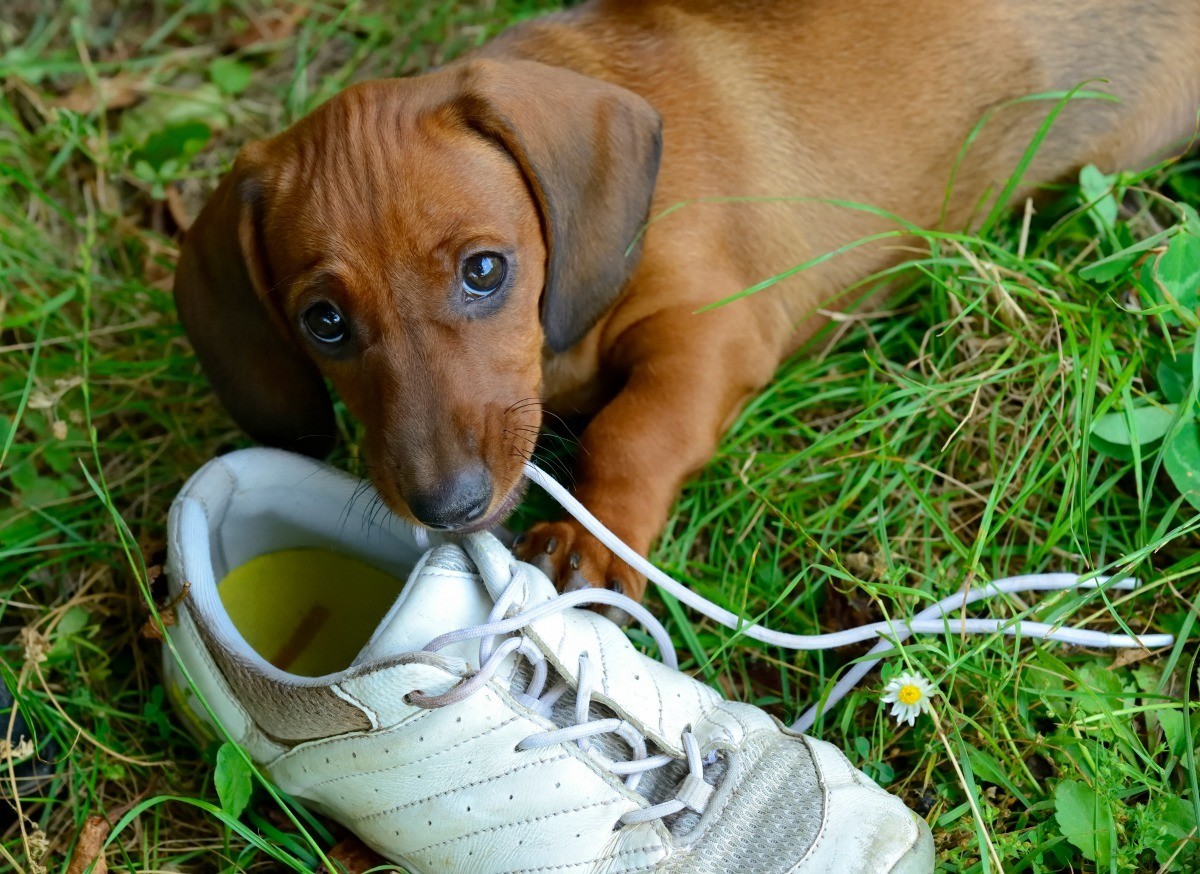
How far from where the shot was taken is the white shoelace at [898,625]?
238cm

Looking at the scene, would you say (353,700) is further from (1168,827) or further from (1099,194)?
(1099,194)

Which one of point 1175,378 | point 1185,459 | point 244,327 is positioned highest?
point 244,327

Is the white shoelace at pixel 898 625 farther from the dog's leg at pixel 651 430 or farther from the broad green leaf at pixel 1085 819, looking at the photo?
the broad green leaf at pixel 1085 819

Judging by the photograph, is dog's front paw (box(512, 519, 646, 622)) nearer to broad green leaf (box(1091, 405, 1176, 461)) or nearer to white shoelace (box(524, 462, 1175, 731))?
white shoelace (box(524, 462, 1175, 731))

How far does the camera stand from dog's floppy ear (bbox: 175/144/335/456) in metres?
2.48

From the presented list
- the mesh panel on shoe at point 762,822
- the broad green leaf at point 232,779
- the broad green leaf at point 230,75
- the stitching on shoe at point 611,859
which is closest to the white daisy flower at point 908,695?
the mesh panel on shoe at point 762,822

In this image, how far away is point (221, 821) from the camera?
8.24 feet

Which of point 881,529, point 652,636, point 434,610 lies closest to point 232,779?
point 434,610

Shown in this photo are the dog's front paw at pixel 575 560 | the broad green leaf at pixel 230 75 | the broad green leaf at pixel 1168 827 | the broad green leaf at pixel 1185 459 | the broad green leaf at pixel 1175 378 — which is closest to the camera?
the broad green leaf at pixel 1168 827

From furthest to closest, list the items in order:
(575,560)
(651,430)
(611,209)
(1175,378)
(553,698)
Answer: (1175,378) < (651,430) < (611,209) < (575,560) < (553,698)

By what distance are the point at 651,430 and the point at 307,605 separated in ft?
3.01

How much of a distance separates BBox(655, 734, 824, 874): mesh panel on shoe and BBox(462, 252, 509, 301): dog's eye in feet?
3.66

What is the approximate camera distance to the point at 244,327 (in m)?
2.59

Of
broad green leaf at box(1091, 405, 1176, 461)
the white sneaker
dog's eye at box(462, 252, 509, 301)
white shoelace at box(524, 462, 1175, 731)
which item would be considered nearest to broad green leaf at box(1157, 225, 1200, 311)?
broad green leaf at box(1091, 405, 1176, 461)
